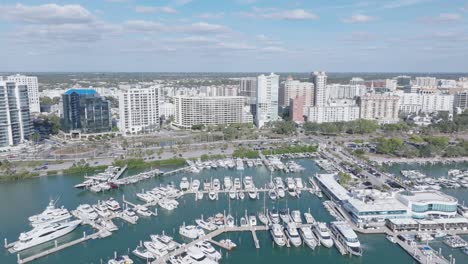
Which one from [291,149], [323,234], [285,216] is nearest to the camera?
[323,234]

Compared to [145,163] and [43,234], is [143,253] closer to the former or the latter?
[43,234]

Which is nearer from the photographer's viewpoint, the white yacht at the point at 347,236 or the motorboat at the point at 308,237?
the white yacht at the point at 347,236

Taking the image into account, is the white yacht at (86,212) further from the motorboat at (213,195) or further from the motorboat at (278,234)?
the motorboat at (278,234)

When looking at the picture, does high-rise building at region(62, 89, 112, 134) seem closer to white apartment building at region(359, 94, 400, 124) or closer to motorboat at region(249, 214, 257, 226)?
motorboat at region(249, 214, 257, 226)

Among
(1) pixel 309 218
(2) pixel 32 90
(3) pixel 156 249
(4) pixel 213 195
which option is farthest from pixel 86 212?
(2) pixel 32 90

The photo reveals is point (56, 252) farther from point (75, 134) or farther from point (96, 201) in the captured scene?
point (75, 134)

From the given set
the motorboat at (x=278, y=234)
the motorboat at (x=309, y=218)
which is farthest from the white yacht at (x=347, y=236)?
the motorboat at (x=278, y=234)
